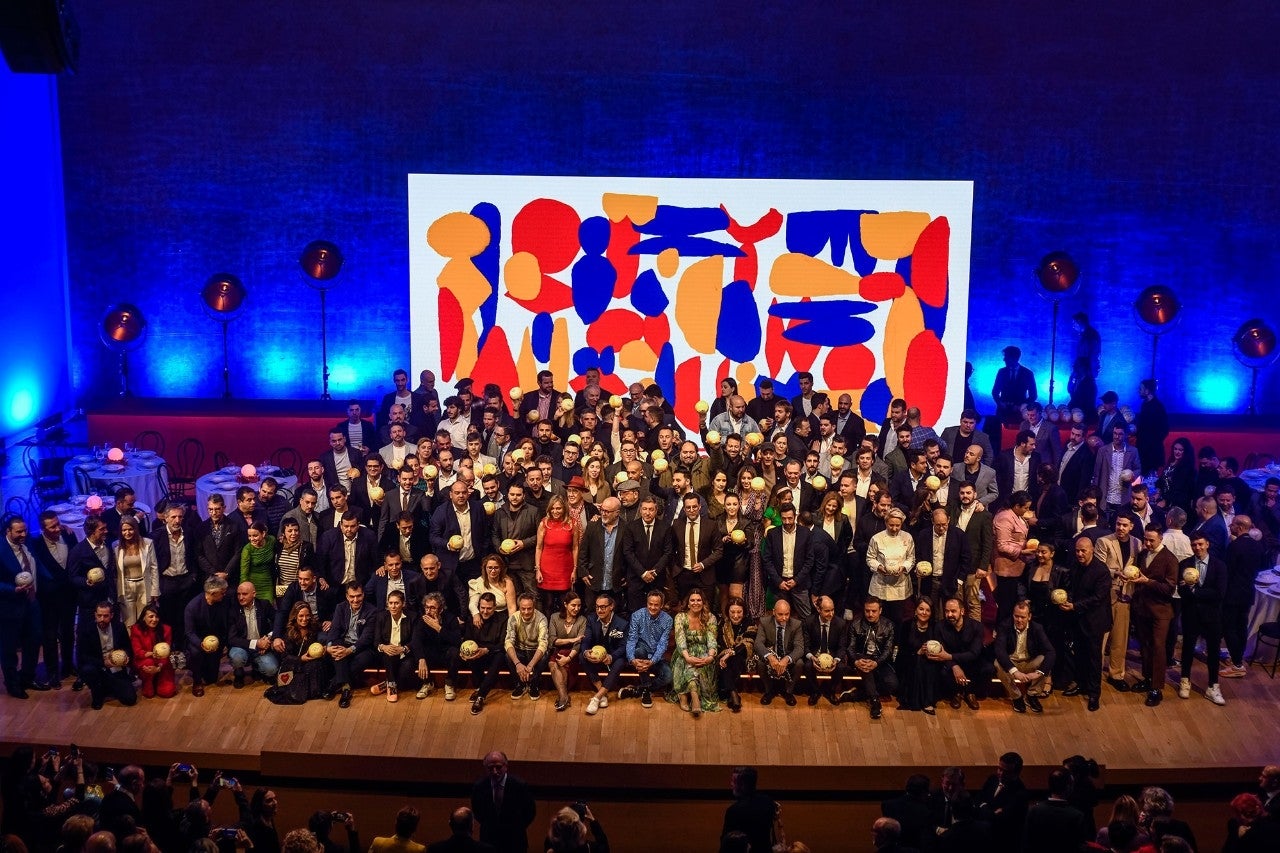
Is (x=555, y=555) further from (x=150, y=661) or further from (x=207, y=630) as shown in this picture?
(x=150, y=661)

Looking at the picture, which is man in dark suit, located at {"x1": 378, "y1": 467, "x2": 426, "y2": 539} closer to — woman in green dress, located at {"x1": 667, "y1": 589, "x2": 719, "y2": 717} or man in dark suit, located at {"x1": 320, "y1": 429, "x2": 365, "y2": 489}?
man in dark suit, located at {"x1": 320, "y1": 429, "x2": 365, "y2": 489}

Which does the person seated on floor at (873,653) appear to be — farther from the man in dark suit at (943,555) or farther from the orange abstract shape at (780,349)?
the orange abstract shape at (780,349)

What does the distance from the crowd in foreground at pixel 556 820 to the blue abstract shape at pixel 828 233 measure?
6721 millimetres

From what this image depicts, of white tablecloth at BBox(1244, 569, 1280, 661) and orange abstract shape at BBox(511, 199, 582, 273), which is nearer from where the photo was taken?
white tablecloth at BBox(1244, 569, 1280, 661)

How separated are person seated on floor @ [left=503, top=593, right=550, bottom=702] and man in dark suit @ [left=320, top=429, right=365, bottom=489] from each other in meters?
2.05

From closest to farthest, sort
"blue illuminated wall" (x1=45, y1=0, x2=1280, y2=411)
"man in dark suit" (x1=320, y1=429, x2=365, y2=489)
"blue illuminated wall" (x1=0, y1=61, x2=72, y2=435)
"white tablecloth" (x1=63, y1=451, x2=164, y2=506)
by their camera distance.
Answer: "man in dark suit" (x1=320, y1=429, x2=365, y2=489), "white tablecloth" (x1=63, y1=451, x2=164, y2=506), "blue illuminated wall" (x1=0, y1=61, x2=72, y2=435), "blue illuminated wall" (x1=45, y1=0, x2=1280, y2=411)

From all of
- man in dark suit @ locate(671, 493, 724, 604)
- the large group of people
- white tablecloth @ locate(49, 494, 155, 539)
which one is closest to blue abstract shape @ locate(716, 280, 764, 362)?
the large group of people

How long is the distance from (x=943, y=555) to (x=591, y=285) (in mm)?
5238

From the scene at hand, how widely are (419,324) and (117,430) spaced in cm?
292

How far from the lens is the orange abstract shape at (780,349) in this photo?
492 inches

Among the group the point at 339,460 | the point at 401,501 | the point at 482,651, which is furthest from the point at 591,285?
the point at 482,651

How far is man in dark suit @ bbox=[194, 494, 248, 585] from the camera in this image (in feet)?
27.9

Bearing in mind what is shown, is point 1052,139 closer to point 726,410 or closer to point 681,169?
point 681,169

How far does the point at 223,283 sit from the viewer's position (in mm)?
12570
